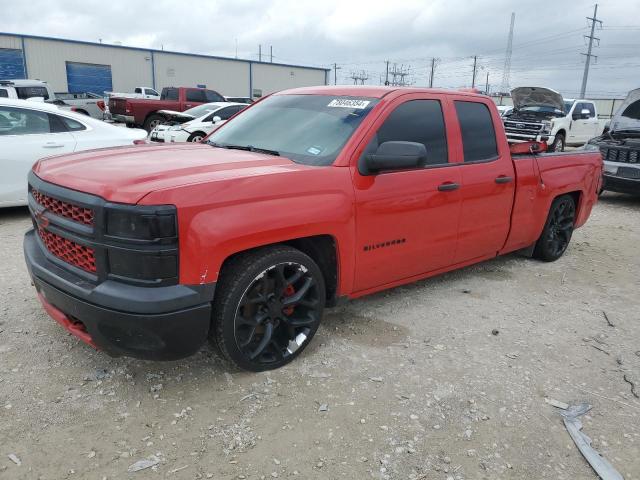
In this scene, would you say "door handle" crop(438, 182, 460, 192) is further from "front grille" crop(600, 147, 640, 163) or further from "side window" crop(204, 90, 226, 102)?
"side window" crop(204, 90, 226, 102)

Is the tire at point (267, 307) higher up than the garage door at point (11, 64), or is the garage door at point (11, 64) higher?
the garage door at point (11, 64)

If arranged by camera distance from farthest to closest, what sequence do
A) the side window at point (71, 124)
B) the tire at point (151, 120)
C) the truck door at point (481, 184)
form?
the tire at point (151, 120) < the side window at point (71, 124) < the truck door at point (481, 184)

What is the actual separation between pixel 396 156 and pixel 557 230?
330 cm

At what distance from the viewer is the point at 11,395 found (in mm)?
2885

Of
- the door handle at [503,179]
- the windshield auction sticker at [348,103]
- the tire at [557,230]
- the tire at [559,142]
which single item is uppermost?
the windshield auction sticker at [348,103]

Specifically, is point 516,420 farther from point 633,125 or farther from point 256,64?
point 256,64

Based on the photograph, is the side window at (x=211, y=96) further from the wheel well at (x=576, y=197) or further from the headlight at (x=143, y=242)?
the headlight at (x=143, y=242)

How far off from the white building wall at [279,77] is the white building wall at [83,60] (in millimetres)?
10139

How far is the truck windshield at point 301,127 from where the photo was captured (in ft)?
11.4

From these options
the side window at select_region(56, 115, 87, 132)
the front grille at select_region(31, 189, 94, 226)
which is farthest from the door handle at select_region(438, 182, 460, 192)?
the side window at select_region(56, 115, 87, 132)

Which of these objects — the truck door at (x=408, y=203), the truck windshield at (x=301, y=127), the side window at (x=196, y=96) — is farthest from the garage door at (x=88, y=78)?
the truck door at (x=408, y=203)

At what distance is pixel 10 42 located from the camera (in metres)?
32.9

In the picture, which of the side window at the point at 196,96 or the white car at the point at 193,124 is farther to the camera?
the side window at the point at 196,96

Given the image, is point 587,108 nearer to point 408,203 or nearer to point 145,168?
point 408,203
